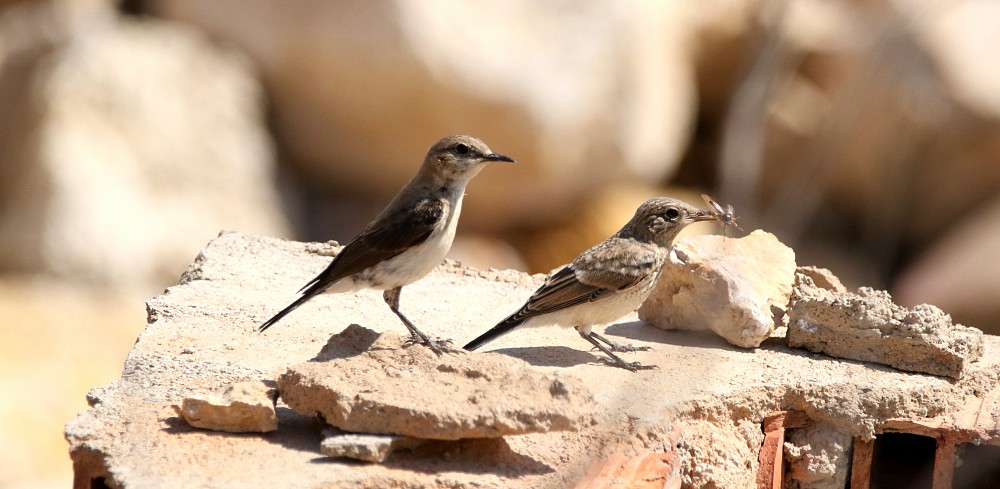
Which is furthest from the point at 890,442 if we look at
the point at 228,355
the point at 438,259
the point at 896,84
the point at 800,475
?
the point at 896,84

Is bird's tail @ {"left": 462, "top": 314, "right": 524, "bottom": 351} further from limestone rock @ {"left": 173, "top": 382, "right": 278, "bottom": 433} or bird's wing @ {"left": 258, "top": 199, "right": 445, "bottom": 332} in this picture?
limestone rock @ {"left": 173, "top": 382, "right": 278, "bottom": 433}

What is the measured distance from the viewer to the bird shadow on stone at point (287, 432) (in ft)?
14.9

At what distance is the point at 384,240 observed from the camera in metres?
5.66

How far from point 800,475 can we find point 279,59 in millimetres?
7583

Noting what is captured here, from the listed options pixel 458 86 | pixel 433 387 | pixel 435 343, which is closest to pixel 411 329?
pixel 435 343

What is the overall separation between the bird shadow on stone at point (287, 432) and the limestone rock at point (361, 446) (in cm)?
14

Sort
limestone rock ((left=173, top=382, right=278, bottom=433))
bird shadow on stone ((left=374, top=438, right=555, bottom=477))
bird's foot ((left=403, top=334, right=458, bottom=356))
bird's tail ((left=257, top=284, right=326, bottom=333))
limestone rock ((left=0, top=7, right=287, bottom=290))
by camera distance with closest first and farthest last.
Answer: bird shadow on stone ((left=374, top=438, right=555, bottom=477)), limestone rock ((left=173, top=382, right=278, bottom=433)), bird's foot ((left=403, top=334, right=458, bottom=356)), bird's tail ((left=257, top=284, right=326, bottom=333)), limestone rock ((left=0, top=7, right=287, bottom=290))

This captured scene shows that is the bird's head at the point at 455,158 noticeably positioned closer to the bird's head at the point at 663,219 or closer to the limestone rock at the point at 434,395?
the bird's head at the point at 663,219

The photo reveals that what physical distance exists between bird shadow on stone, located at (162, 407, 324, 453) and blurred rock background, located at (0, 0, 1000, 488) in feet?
16.2

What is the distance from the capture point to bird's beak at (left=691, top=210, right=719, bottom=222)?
5.74 m

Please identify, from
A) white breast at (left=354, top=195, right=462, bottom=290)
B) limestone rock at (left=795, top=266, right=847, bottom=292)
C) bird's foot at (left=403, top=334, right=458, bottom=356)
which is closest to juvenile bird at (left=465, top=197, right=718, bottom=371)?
bird's foot at (left=403, top=334, right=458, bottom=356)

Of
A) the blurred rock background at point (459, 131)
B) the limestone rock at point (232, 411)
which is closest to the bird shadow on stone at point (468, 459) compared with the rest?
the limestone rock at point (232, 411)

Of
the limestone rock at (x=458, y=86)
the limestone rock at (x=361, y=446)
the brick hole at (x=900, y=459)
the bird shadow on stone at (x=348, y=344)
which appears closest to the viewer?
the limestone rock at (x=361, y=446)

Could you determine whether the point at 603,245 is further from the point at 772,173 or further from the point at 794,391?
the point at 772,173
